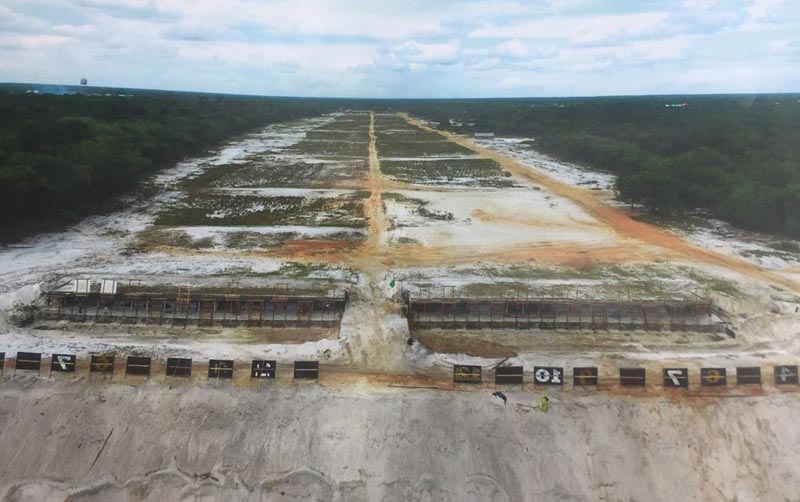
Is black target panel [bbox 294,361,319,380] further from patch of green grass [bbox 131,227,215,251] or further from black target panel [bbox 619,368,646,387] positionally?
patch of green grass [bbox 131,227,215,251]

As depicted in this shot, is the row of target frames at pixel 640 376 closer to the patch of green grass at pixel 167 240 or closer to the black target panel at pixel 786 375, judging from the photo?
the black target panel at pixel 786 375

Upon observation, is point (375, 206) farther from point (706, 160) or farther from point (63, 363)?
point (706, 160)

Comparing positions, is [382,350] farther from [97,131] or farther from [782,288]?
[97,131]

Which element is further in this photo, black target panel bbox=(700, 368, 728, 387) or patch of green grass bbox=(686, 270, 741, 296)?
patch of green grass bbox=(686, 270, 741, 296)

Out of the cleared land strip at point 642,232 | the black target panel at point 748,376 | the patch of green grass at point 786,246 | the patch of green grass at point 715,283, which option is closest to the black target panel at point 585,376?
the black target panel at point 748,376

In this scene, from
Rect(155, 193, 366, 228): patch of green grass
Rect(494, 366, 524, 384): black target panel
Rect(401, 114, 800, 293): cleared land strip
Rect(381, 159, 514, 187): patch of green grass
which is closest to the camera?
Rect(494, 366, 524, 384): black target panel

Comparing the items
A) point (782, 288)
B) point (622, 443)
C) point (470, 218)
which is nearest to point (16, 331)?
point (622, 443)

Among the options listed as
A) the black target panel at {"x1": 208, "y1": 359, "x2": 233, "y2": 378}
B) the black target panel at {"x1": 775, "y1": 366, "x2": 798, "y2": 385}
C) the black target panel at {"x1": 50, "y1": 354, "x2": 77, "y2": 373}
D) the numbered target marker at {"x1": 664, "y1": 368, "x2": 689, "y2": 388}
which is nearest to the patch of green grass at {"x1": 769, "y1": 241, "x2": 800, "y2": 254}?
the black target panel at {"x1": 775, "y1": 366, "x2": 798, "y2": 385}
